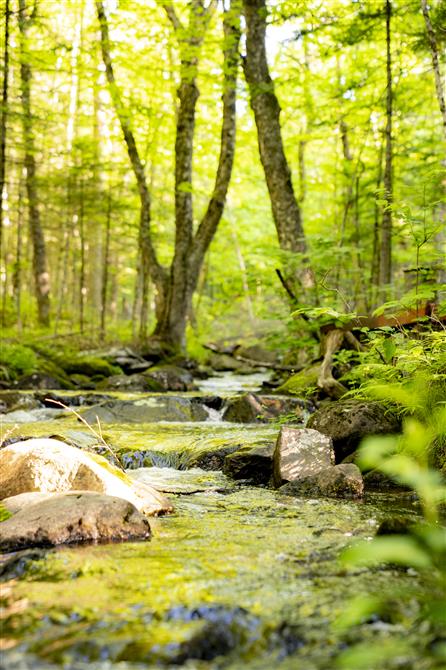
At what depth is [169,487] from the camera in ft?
15.9

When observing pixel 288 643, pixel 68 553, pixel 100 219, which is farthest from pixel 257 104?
pixel 288 643

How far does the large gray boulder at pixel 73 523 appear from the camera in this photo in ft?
10.3

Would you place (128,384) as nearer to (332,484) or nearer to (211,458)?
(211,458)

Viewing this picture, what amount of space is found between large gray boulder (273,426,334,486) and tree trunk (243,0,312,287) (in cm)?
714

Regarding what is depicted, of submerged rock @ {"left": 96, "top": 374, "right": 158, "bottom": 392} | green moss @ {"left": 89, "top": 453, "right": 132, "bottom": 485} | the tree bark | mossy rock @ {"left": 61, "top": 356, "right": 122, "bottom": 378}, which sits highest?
the tree bark

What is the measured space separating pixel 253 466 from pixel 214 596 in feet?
9.54

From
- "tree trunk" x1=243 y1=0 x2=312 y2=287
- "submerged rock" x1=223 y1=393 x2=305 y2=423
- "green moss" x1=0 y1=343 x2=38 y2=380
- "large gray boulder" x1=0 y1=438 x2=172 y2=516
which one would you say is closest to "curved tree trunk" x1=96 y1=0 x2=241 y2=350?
"tree trunk" x1=243 y1=0 x2=312 y2=287

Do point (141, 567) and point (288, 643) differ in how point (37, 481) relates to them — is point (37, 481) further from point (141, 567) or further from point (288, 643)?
point (288, 643)

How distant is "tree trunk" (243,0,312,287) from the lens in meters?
11.7

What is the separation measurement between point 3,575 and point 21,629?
0.66m

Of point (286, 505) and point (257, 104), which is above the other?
point (257, 104)

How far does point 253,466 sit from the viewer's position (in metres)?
5.25

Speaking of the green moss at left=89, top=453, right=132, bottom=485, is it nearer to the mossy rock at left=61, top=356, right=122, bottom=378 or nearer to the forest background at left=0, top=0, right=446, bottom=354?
the forest background at left=0, top=0, right=446, bottom=354

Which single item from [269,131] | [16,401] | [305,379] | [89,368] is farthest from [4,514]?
[89,368]
